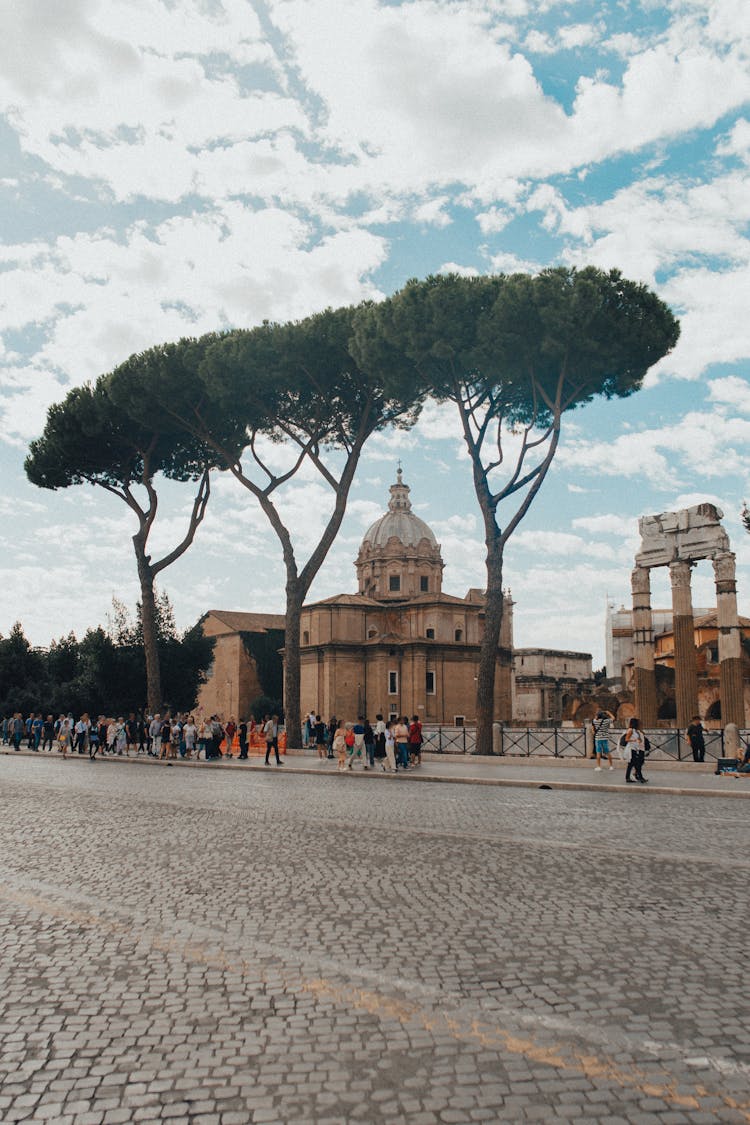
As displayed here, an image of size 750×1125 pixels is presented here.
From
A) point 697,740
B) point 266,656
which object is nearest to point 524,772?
point 697,740

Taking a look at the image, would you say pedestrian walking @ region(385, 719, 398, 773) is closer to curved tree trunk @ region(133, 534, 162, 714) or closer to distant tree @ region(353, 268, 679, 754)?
distant tree @ region(353, 268, 679, 754)

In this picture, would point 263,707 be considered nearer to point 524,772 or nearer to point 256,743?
point 256,743

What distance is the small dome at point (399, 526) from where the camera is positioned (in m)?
71.6

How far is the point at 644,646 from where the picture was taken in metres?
35.6

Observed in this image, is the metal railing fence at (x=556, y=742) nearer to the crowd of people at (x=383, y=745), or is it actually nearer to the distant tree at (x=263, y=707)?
the crowd of people at (x=383, y=745)

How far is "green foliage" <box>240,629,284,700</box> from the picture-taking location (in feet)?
233

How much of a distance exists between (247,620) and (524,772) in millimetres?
53501

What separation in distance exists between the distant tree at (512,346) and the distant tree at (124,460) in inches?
434

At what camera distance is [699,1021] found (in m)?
4.15

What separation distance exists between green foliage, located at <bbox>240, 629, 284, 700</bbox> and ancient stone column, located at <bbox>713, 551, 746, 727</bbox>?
140ft

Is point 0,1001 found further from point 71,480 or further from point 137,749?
point 71,480

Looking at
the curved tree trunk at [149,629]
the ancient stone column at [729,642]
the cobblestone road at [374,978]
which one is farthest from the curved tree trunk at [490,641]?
the cobblestone road at [374,978]

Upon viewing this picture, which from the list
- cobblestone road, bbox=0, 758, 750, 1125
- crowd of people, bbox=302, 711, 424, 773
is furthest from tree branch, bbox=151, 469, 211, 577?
cobblestone road, bbox=0, 758, 750, 1125

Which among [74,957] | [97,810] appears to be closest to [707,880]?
[74,957]
